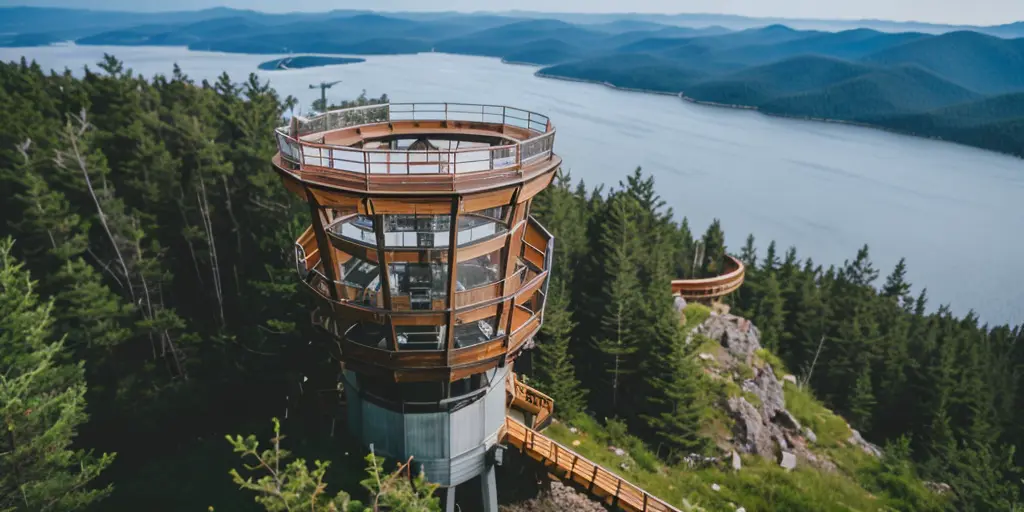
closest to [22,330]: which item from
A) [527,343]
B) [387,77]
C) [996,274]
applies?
[527,343]

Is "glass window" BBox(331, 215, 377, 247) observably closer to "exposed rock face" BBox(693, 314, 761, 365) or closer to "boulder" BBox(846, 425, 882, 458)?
"exposed rock face" BBox(693, 314, 761, 365)

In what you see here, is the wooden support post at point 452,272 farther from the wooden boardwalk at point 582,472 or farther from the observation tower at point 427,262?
the wooden boardwalk at point 582,472

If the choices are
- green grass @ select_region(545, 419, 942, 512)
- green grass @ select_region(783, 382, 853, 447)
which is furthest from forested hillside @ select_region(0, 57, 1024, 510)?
green grass @ select_region(783, 382, 853, 447)

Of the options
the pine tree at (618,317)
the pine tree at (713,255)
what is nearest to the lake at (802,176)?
the pine tree at (713,255)

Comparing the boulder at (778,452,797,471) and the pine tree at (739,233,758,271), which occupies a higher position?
the boulder at (778,452,797,471)

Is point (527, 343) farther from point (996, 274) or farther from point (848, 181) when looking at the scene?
point (848, 181)

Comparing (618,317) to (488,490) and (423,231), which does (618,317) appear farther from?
(423,231)
